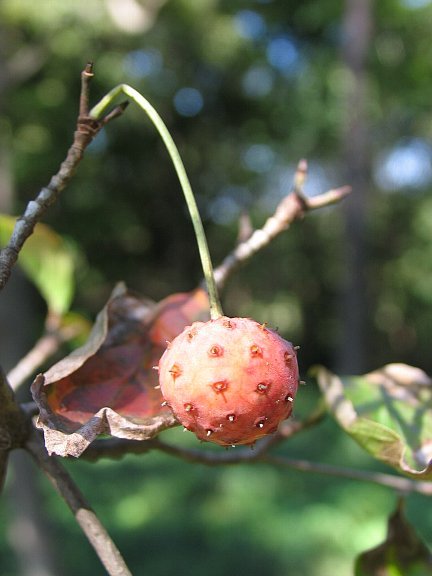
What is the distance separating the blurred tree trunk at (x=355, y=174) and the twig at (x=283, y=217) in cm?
748

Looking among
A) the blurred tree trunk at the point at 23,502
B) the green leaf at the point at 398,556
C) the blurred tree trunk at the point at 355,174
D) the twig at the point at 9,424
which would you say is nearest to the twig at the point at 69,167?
the twig at the point at 9,424

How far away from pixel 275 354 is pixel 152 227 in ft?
41.2

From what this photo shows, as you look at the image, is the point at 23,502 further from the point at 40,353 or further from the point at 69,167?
the point at 69,167

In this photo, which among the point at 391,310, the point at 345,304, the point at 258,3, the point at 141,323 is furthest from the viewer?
the point at 391,310

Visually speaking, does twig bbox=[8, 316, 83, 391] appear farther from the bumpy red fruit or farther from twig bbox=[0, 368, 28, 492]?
the bumpy red fruit

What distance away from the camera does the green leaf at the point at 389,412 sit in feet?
2.43

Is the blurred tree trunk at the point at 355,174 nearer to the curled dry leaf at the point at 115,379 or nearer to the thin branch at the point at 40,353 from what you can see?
the thin branch at the point at 40,353

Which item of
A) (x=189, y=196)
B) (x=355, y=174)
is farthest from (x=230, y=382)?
(x=355, y=174)

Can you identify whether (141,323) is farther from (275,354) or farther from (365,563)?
(365,563)

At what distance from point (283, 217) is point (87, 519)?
457 mm

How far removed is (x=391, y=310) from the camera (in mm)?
14742

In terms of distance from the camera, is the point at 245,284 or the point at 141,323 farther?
the point at 245,284

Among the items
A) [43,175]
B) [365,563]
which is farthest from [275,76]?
[365,563]

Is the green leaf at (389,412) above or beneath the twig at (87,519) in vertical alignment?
beneath
